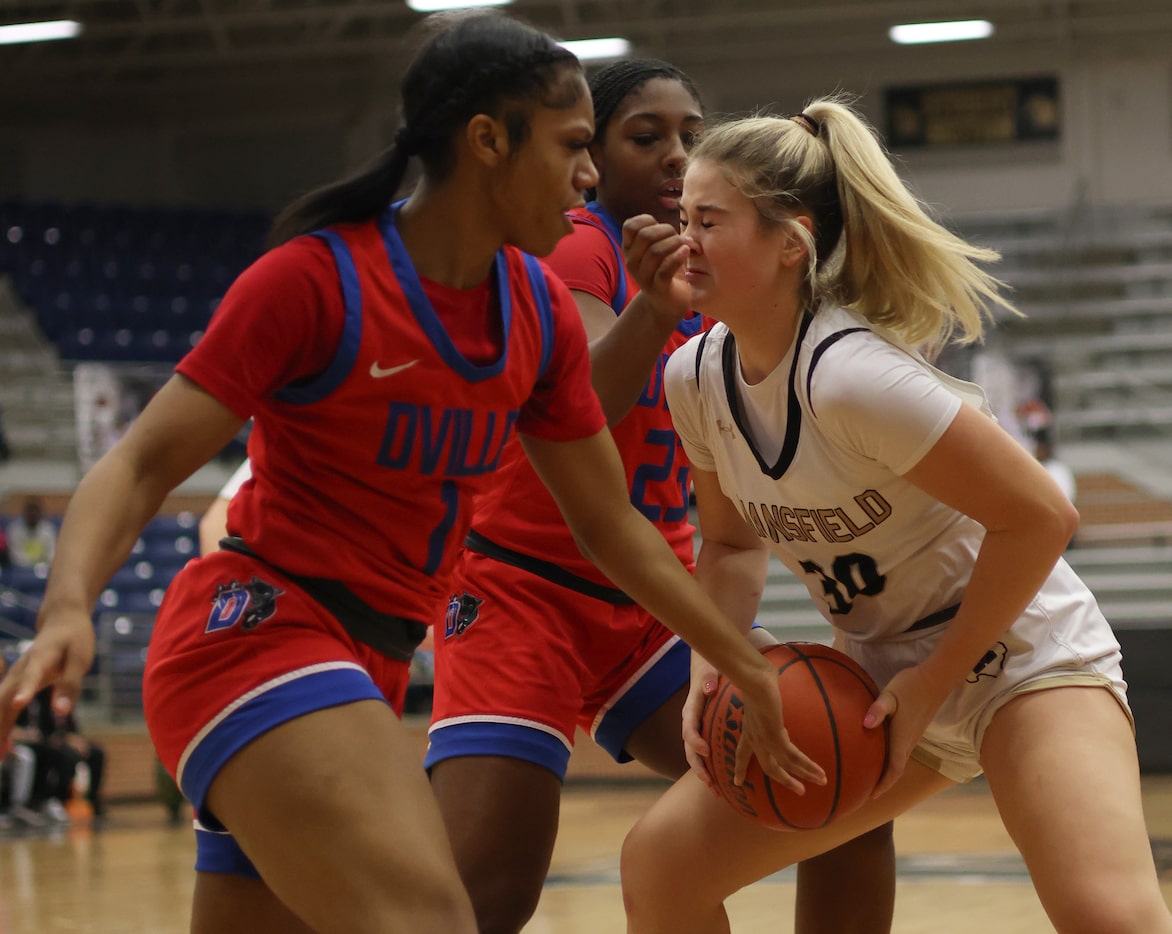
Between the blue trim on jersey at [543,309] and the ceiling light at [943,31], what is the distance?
545 inches

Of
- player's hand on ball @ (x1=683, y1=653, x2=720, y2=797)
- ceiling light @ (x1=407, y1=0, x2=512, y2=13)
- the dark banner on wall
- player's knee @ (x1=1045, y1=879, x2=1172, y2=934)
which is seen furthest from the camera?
the dark banner on wall

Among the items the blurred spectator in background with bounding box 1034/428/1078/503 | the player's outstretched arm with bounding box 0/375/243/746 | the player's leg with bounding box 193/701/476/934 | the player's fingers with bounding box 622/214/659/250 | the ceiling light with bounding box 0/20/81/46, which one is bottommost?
the blurred spectator in background with bounding box 1034/428/1078/503

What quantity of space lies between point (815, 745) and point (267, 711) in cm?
92

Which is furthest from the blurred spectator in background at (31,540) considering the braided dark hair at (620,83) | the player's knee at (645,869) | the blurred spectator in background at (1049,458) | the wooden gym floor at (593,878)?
the player's knee at (645,869)

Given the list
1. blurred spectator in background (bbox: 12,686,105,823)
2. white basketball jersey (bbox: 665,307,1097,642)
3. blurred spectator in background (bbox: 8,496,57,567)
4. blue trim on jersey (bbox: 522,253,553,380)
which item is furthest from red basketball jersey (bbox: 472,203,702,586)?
blurred spectator in background (bbox: 8,496,57,567)

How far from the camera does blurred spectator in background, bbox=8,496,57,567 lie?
11.7 m

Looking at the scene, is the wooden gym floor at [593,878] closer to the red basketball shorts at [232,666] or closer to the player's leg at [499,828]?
the player's leg at [499,828]

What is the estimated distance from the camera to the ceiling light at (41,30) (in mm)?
15336

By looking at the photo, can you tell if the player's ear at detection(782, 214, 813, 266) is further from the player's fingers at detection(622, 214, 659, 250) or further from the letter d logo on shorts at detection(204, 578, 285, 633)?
the letter d logo on shorts at detection(204, 578, 285, 633)

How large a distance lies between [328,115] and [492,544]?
51.4 feet

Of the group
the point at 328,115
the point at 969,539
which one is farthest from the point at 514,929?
the point at 328,115

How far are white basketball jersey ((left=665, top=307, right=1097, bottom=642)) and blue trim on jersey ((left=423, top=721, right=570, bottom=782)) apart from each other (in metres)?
0.58

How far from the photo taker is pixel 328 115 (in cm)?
1781

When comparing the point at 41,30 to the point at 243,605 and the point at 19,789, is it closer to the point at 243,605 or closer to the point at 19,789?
the point at 19,789
